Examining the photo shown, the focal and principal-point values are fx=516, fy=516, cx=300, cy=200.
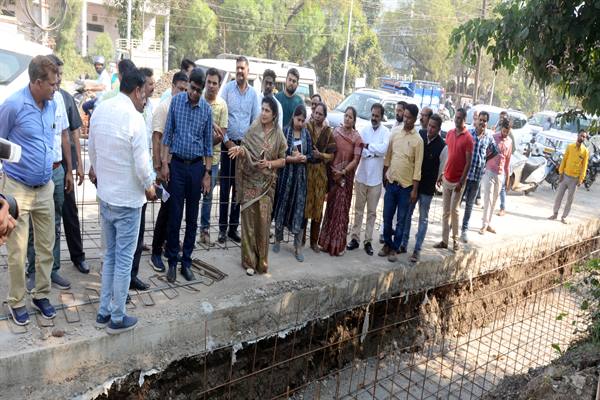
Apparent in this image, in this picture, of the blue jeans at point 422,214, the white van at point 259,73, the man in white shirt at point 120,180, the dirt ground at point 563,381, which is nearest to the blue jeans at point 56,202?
the man in white shirt at point 120,180

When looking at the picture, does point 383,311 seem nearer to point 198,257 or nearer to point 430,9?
point 198,257

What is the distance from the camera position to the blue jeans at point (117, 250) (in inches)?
141

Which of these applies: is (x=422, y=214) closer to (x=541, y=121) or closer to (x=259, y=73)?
(x=259, y=73)

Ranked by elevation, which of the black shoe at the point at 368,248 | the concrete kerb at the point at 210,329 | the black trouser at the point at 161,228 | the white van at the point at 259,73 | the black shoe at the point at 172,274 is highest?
the white van at the point at 259,73

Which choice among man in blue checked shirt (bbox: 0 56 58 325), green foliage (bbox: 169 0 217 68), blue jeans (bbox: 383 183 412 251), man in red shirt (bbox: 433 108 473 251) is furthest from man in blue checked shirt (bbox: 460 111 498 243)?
green foliage (bbox: 169 0 217 68)

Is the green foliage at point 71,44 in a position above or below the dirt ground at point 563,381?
above

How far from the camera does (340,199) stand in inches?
231

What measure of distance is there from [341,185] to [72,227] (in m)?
2.80

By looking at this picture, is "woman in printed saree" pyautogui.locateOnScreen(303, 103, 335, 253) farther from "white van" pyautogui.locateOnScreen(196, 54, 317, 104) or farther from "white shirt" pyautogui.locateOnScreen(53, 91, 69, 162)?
"white van" pyautogui.locateOnScreen(196, 54, 317, 104)

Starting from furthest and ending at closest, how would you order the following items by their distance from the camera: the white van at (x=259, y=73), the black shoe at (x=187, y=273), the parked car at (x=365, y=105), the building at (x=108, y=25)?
1. the building at (x=108, y=25)
2. the parked car at (x=365, y=105)
3. the white van at (x=259, y=73)
4. the black shoe at (x=187, y=273)

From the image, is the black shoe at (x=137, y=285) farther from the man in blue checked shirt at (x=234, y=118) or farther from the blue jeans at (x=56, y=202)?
the man in blue checked shirt at (x=234, y=118)

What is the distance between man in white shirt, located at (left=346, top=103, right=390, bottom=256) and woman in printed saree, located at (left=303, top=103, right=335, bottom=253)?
1.89ft

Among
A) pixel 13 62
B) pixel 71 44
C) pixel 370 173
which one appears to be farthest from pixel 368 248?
pixel 71 44

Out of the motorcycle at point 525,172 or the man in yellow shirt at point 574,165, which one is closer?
the man in yellow shirt at point 574,165
